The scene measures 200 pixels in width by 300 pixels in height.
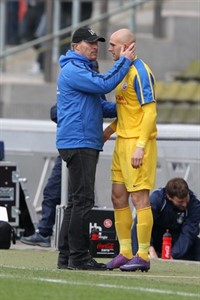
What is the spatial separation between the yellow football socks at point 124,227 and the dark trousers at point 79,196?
350mm

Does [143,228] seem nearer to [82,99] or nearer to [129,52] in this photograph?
[82,99]

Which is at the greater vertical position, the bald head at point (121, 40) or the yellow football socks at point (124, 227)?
the bald head at point (121, 40)

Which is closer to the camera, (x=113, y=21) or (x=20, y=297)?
(x=20, y=297)

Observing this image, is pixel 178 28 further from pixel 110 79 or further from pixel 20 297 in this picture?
pixel 20 297

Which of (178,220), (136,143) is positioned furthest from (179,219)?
(136,143)

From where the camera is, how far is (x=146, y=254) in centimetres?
1116

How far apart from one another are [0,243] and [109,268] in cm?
224

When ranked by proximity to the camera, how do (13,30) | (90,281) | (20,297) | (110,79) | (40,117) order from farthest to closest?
(13,30) → (40,117) → (110,79) → (90,281) → (20,297)

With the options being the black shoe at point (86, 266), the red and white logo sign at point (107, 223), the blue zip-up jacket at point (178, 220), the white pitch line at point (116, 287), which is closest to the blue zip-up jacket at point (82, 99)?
the black shoe at point (86, 266)

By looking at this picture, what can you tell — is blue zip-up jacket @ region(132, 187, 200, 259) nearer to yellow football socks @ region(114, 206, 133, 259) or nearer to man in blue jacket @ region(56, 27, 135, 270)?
yellow football socks @ region(114, 206, 133, 259)

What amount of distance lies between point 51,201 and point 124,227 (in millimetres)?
3488

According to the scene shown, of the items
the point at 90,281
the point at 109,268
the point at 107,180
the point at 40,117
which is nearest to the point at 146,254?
the point at 109,268

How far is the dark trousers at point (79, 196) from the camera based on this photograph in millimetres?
10875

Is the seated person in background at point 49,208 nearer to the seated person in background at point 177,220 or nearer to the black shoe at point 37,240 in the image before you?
the black shoe at point 37,240
